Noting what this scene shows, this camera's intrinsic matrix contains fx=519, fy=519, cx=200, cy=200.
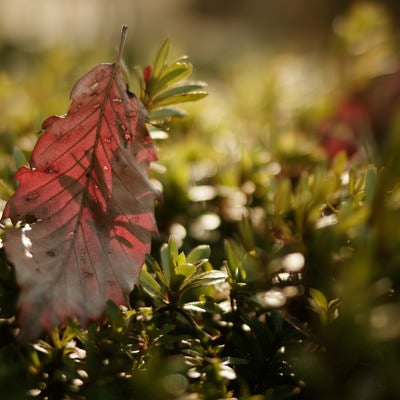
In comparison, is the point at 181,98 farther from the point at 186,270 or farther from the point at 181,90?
the point at 186,270

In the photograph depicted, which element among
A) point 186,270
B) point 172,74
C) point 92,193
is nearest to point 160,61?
point 172,74

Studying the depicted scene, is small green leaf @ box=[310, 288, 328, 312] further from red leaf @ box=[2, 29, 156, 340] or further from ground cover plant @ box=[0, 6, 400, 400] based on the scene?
red leaf @ box=[2, 29, 156, 340]

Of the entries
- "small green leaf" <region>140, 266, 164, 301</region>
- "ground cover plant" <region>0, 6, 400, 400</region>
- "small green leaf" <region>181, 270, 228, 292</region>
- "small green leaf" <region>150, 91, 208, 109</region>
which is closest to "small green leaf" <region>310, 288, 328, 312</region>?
"ground cover plant" <region>0, 6, 400, 400</region>

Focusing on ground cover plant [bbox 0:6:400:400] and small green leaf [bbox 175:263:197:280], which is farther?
small green leaf [bbox 175:263:197:280]

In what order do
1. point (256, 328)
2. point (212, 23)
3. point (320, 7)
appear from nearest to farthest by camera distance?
point (256, 328) → point (320, 7) → point (212, 23)

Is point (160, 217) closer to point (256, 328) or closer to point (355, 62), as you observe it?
point (256, 328)

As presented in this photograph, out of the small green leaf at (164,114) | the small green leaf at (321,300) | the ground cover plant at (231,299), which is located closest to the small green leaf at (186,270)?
the ground cover plant at (231,299)

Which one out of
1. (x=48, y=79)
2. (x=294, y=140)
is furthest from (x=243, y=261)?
(x=48, y=79)
